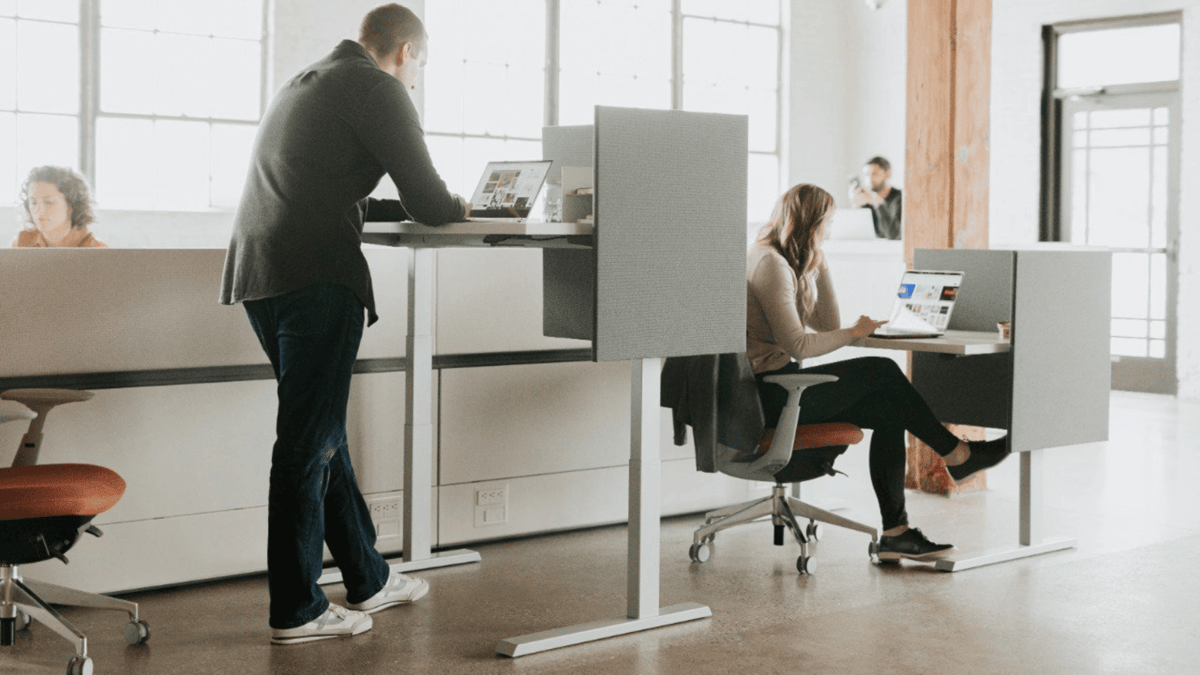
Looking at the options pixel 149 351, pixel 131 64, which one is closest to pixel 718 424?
pixel 149 351

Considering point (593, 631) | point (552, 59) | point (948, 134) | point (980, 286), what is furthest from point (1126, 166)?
point (593, 631)

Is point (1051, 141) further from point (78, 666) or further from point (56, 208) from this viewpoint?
point (78, 666)

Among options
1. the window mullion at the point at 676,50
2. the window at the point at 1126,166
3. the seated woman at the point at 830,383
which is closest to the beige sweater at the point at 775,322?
the seated woman at the point at 830,383

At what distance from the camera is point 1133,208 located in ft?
30.2

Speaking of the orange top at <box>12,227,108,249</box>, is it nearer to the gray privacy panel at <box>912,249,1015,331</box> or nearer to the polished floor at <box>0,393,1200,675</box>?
the polished floor at <box>0,393,1200,675</box>

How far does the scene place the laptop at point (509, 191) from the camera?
343 centimetres

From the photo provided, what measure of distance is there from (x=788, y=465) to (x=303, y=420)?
61.5 inches

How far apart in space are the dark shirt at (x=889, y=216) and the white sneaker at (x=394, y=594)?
6.74 meters

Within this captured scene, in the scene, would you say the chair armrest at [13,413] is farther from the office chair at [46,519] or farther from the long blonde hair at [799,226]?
the long blonde hair at [799,226]

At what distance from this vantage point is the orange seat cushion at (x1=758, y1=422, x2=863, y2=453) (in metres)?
3.86

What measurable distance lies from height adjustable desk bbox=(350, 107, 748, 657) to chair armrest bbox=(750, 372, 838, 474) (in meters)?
0.40

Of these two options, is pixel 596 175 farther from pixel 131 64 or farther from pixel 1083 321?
pixel 131 64

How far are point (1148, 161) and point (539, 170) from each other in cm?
693

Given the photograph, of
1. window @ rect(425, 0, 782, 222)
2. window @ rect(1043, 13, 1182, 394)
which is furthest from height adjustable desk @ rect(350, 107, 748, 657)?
window @ rect(1043, 13, 1182, 394)
